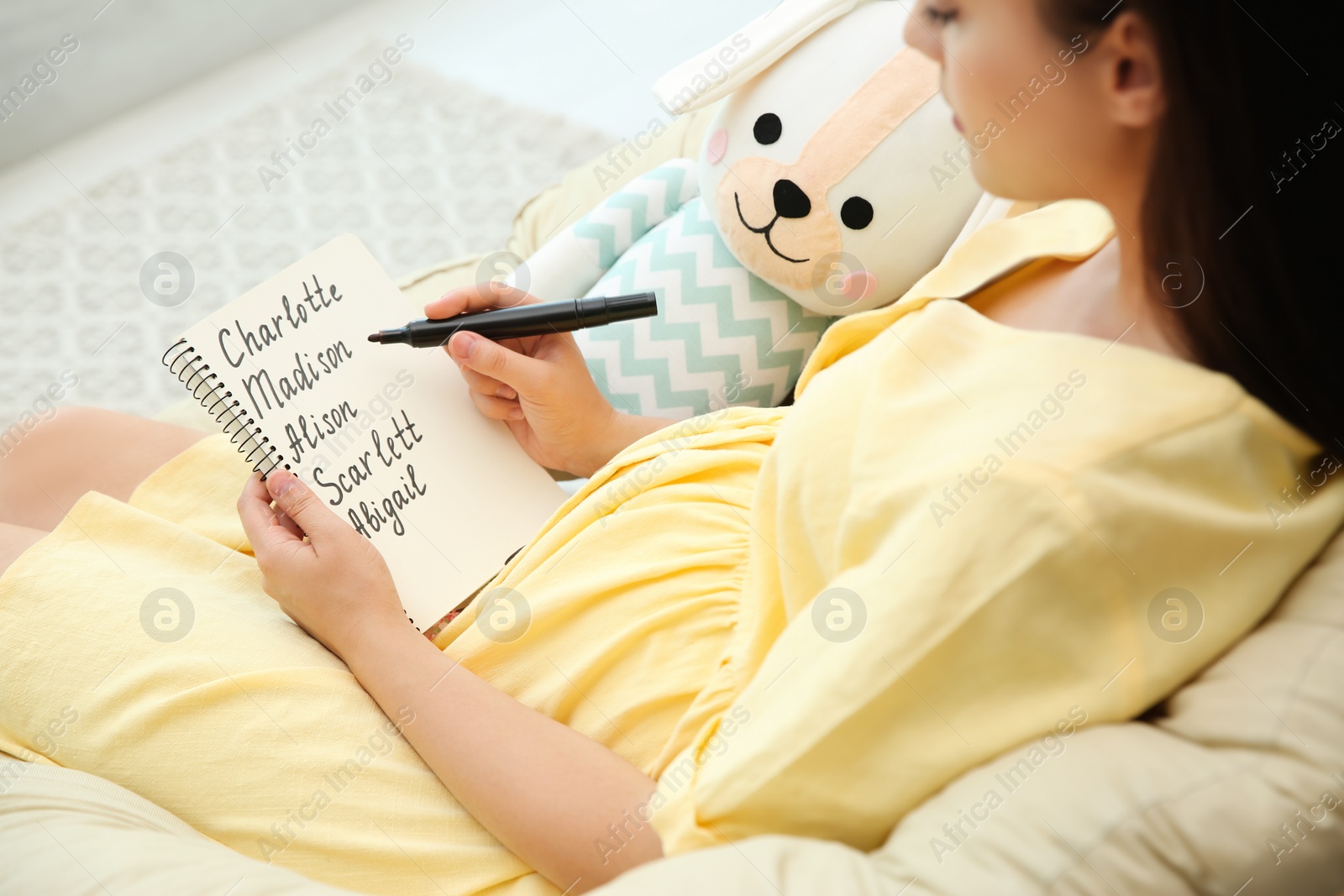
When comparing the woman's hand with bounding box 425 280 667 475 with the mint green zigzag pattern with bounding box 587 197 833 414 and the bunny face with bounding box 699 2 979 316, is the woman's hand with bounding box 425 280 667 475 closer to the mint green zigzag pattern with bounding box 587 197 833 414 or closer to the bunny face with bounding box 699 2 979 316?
the mint green zigzag pattern with bounding box 587 197 833 414

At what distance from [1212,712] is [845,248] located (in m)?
0.47

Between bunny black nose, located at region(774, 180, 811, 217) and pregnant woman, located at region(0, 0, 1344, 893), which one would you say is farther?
bunny black nose, located at region(774, 180, 811, 217)

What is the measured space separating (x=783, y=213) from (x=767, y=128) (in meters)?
0.07

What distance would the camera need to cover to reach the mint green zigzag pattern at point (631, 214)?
37.9 inches

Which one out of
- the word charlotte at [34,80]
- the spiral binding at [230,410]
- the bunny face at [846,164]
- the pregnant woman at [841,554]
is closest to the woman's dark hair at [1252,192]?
the pregnant woman at [841,554]

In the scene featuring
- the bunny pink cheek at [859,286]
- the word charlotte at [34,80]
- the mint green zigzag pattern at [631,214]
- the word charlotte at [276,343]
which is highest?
the word charlotte at [34,80]

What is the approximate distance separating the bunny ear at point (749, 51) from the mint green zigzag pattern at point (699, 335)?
138 mm

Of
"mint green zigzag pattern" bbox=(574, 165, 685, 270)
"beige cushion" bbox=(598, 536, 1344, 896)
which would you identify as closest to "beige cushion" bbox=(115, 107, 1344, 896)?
"beige cushion" bbox=(598, 536, 1344, 896)

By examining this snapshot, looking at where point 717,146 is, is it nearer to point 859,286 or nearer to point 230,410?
point 859,286

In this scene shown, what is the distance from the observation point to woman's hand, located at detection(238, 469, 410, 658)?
1.98 ft

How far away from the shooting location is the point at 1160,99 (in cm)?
39

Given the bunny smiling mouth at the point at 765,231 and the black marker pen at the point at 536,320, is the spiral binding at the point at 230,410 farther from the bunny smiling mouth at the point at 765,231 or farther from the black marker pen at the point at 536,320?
the bunny smiling mouth at the point at 765,231

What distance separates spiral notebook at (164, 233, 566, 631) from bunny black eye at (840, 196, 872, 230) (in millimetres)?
335

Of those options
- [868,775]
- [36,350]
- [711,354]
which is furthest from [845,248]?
[36,350]
